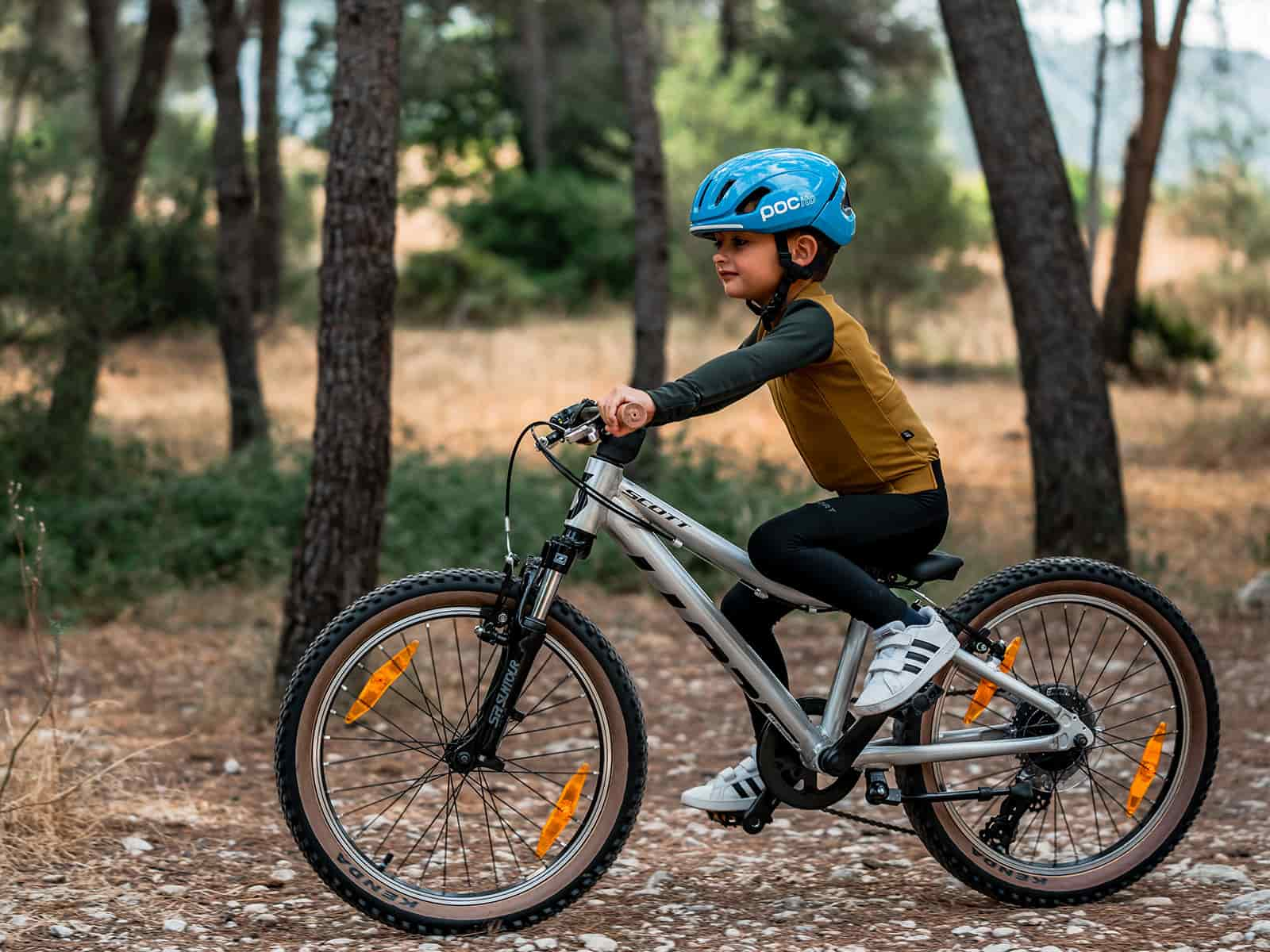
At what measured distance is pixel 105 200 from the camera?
12.5 metres

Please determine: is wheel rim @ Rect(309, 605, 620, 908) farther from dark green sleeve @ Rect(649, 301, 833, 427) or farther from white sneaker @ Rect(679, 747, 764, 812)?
dark green sleeve @ Rect(649, 301, 833, 427)

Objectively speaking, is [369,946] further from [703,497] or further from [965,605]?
[703,497]

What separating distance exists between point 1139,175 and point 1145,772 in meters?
14.0

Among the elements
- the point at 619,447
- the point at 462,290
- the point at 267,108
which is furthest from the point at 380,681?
the point at 462,290

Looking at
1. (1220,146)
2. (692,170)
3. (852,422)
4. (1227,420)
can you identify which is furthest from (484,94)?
(852,422)

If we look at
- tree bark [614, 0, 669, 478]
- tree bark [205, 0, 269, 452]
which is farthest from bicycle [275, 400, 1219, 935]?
tree bark [205, 0, 269, 452]

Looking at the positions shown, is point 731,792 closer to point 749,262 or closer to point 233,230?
point 749,262

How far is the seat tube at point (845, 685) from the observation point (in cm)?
410

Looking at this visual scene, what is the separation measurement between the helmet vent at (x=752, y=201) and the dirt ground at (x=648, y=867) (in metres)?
1.86

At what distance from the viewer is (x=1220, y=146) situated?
71.8 ft

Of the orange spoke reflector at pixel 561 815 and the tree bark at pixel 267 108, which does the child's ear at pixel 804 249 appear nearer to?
the orange spoke reflector at pixel 561 815

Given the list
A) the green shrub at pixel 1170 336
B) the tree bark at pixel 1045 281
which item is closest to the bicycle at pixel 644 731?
the tree bark at pixel 1045 281

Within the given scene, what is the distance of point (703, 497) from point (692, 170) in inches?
777

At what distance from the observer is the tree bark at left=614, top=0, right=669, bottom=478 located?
10.9 metres
